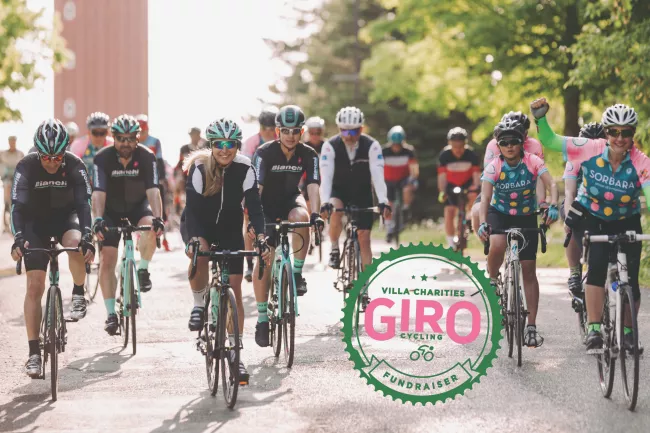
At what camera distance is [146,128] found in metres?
16.6

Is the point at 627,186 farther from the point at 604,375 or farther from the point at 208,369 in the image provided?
the point at 208,369

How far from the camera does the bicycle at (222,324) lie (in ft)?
26.0

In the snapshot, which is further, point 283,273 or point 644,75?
point 644,75

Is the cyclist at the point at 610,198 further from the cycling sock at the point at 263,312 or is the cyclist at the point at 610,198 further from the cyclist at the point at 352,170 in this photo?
the cyclist at the point at 352,170

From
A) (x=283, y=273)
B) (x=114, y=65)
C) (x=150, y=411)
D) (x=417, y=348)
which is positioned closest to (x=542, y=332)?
(x=417, y=348)

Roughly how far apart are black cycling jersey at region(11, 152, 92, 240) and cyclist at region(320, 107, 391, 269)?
3.97 m

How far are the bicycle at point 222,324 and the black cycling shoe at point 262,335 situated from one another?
1.46 meters

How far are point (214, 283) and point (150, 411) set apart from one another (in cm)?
98

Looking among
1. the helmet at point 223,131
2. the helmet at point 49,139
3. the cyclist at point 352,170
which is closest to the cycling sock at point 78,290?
the helmet at point 49,139

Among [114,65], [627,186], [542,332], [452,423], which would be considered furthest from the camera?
[114,65]

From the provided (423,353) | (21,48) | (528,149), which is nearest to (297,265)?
(423,353)

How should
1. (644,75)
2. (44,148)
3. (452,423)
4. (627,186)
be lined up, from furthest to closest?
(644,75) → (44,148) → (627,186) → (452,423)

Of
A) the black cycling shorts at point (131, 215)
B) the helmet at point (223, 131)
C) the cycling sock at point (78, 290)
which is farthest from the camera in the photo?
the black cycling shorts at point (131, 215)

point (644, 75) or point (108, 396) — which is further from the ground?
point (644, 75)
